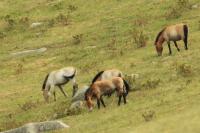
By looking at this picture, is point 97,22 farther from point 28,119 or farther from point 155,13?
point 28,119

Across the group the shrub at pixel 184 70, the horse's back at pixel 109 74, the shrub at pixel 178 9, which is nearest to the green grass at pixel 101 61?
the shrub at pixel 184 70

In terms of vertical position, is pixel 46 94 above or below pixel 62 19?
below

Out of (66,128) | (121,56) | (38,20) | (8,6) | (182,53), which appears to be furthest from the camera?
(8,6)

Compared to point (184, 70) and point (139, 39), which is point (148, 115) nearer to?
point (184, 70)

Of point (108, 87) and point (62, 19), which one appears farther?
point (62, 19)

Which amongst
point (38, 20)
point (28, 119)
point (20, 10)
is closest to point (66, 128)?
point (28, 119)

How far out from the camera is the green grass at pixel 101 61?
888 inches

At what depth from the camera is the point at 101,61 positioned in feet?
122

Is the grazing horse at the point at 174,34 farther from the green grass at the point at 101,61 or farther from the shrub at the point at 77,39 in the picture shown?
the shrub at the point at 77,39

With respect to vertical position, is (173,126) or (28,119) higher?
(173,126)

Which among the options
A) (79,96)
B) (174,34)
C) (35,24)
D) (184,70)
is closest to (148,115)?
(79,96)

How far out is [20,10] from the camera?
53.7 meters

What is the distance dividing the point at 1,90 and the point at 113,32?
11.4 m

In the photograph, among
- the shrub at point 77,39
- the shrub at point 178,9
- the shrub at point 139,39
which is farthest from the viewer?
the shrub at point 178,9
